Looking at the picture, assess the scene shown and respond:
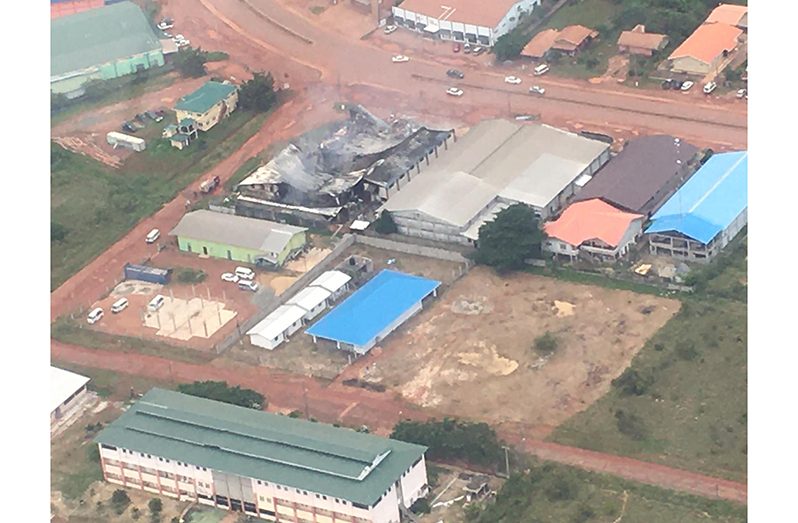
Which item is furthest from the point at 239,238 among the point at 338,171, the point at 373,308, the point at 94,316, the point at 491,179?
the point at 491,179

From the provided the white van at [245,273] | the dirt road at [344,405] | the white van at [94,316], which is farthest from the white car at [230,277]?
the dirt road at [344,405]

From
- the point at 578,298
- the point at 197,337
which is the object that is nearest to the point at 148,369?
the point at 197,337

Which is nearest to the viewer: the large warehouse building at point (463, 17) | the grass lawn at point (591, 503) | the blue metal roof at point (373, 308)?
the grass lawn at point (591, 503)

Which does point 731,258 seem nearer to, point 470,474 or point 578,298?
point 578,298

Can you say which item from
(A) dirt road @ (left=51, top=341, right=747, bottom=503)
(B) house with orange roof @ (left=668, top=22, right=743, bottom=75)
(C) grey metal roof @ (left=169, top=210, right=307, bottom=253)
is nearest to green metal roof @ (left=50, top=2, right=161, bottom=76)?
(C) grey metal roof @ (left=169, top=210, right=307, bottom=253)

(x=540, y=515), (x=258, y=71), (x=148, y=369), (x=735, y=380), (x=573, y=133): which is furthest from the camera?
(x=258, y=71)

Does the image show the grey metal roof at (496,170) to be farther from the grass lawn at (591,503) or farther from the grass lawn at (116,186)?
the grass lawn at (591,503)
